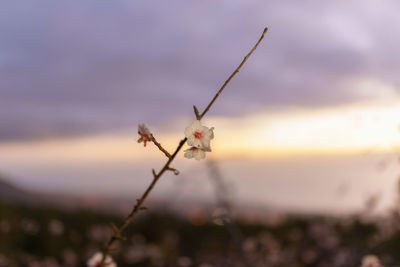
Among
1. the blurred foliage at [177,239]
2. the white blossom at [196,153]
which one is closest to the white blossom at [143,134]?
the white blossom at [196,153]

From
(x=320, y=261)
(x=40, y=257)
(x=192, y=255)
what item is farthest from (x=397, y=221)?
(x=40, y=257)

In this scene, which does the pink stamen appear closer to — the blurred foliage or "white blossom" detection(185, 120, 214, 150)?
"white blossom" detection(185, 120, 214, 150)

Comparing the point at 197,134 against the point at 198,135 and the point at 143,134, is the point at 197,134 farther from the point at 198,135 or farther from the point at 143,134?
the point at 143,134

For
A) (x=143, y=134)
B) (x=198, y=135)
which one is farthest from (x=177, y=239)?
(x=198, y=135)

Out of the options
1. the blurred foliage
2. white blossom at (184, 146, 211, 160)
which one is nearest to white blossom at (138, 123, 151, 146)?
white blossom at (184, 146, 211, 160)

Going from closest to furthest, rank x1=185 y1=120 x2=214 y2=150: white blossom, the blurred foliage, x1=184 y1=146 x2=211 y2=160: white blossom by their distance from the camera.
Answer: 1. x1=185 y1=120 x2=214 y2=150: white blossom
2. x1=184 y1=146 x2=211 y2=160: white blossom
3. the blurred foliage

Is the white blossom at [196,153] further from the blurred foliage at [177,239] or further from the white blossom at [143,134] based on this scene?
the blurred foliage at [177,239]
